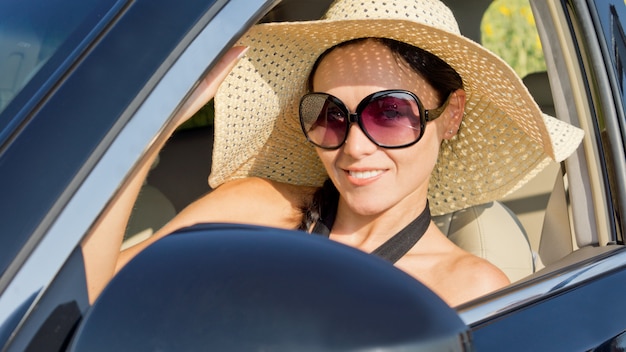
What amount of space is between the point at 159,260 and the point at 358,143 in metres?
1.01

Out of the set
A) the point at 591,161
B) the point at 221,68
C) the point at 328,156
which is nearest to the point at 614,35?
the point at 591,161

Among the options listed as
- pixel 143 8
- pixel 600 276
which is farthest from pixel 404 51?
pixel 143 8

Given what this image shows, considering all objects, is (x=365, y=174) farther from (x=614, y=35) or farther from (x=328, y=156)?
(x=614, y=35)

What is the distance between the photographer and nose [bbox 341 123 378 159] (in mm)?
1957

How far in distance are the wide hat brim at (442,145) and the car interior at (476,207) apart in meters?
0.07

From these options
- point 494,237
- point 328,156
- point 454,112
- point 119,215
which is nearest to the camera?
point 119,215

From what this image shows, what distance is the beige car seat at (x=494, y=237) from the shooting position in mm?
2271

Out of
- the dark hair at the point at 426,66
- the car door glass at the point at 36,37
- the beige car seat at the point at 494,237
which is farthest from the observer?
the beige car seat at the point at 494,237

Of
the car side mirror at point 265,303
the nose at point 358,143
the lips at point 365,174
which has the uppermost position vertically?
the car side mirror at point 265,303

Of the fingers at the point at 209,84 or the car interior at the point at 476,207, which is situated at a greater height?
the fingers at the point at 209,84

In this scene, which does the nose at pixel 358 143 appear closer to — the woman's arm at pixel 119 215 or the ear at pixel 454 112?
the ear at pixel 454 112

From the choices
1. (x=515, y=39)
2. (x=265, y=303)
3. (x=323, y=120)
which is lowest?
(x=515, y=39)

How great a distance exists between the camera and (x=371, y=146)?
77.5 inches

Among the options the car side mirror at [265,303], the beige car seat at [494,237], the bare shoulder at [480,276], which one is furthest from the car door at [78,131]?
the beige car seat at [494,237]
